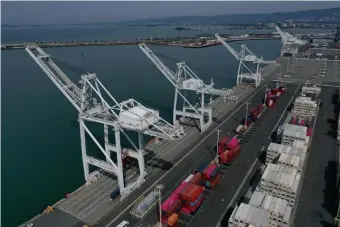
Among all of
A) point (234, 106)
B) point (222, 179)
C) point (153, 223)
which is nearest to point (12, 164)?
point (153, 223)

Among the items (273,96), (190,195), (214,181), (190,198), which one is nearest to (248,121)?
(273,96)

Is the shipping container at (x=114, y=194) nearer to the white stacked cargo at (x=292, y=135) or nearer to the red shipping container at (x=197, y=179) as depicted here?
the red shipping container at (x=197, y=179)

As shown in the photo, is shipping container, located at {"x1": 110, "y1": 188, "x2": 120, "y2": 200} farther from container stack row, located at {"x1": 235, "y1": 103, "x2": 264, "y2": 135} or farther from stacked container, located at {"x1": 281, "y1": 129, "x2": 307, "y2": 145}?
stacked container, located at {"x1": 281, "y1": 129, "x2": 307, "y2": 145}

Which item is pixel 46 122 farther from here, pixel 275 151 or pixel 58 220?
pixel 275 151

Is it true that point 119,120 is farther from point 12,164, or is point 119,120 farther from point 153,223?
point 12,164

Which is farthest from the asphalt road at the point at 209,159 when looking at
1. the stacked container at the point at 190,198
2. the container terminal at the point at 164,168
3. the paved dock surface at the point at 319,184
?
the paved dock surface at the point at 319,184

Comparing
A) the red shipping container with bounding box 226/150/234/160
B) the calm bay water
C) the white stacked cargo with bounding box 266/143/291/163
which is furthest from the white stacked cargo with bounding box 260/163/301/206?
the calm bay water

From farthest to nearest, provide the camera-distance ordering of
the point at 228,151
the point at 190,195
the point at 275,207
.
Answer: the point at 228,151, the point at 190,195, the point at 275,207

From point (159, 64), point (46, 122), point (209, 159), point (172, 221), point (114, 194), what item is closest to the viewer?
point (172, 221)
